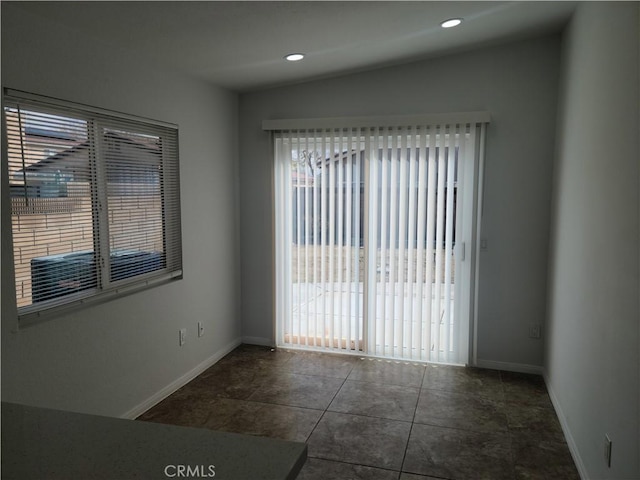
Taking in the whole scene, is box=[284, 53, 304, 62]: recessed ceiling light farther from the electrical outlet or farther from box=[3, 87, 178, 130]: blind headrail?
the electrical outlet

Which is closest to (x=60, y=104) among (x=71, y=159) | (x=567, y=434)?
(x=71, y=159)

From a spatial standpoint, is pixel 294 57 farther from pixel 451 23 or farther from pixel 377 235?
pixel 377 235

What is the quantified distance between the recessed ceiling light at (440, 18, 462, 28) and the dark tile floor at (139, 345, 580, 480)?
2.62m

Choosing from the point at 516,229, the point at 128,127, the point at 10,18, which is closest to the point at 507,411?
the point at 516,229

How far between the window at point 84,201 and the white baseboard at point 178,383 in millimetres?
821

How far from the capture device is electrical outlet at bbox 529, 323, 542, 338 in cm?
398

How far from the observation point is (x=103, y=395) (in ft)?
9.71

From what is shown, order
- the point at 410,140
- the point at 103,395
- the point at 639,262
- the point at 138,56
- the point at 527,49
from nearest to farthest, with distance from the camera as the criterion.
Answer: the point at 639,262
the point at 103,395
the point at 138,56
the point at 527,49
the point at 410,140

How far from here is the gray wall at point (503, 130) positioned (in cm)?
383

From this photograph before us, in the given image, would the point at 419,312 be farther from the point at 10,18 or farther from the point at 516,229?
the point at 10,18

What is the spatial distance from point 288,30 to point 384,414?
2.59 metres

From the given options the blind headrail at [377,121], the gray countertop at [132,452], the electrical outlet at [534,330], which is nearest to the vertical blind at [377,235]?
the blind headrail at [377,121]

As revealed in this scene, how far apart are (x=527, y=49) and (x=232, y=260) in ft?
10.2

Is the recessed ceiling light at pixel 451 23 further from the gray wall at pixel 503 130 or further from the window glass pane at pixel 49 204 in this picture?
the window glass pane at pixel 49 204
